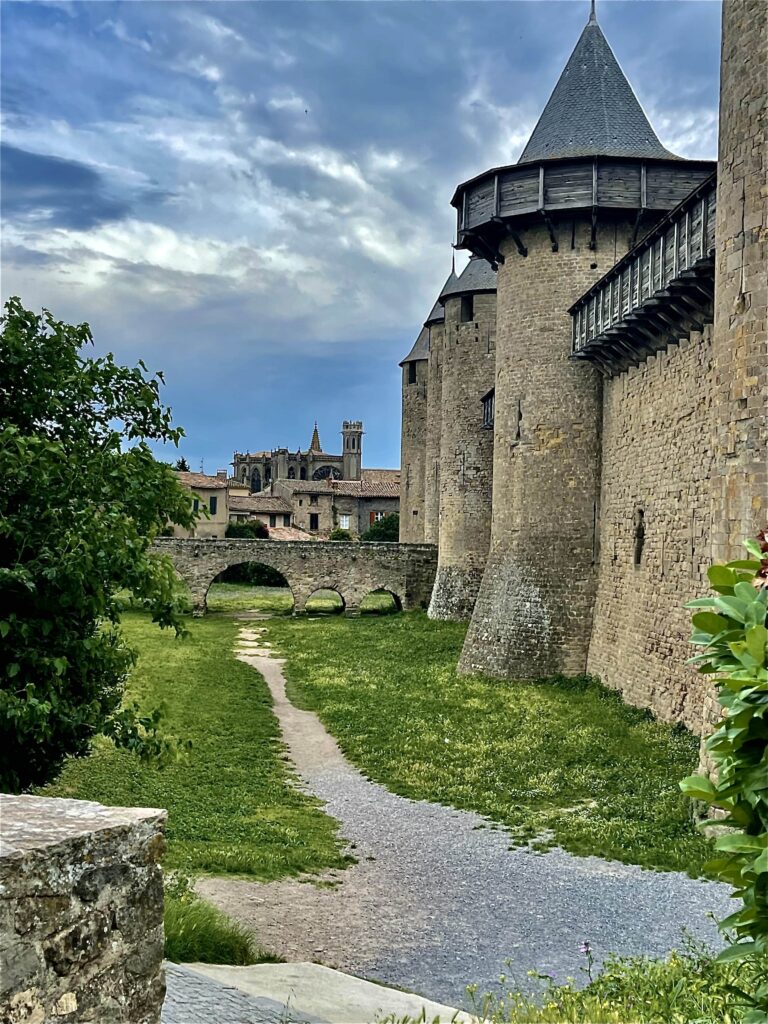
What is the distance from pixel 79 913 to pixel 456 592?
2479 centimetres

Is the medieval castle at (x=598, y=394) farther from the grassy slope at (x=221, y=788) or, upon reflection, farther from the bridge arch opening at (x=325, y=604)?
the bridge arch opening at (x=325, y=604)

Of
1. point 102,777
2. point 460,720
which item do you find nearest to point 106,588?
point 102,777

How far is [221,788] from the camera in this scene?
1188 cm

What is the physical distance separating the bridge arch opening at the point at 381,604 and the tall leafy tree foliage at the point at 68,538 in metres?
27.1

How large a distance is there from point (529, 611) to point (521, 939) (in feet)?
38.8

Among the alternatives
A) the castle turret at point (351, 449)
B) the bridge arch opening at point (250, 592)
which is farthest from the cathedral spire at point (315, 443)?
the bridge arch opening at point (250, 592)

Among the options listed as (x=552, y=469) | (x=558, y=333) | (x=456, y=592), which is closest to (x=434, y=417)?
(x=456, y=592)

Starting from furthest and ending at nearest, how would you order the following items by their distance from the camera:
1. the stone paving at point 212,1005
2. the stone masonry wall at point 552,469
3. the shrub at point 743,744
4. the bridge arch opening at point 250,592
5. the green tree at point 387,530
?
the green tree at point 387,530
the bridge arch opening at point 250,592
the stone masonry wall at point 552,469
the stone paving at point 212,1005
the shrub at point 743,744

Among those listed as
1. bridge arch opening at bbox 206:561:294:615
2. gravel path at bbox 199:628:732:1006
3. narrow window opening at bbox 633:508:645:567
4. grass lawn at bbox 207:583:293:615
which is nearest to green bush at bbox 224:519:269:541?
bridge arch opening at bbox 206:561:294:615

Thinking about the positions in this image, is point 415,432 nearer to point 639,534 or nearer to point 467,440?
point 467,440

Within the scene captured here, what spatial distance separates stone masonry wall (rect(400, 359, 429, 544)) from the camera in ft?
122

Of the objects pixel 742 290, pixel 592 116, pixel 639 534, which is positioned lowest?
pixel 639 534

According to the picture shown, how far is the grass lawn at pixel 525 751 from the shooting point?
9.87 meters

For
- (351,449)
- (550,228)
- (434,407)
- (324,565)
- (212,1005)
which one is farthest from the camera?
(351,449)
